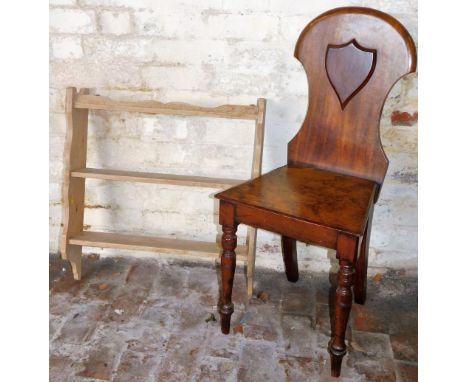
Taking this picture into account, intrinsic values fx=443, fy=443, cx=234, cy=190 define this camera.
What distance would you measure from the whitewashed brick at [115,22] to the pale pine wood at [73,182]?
31cm

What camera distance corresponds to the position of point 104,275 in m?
2.22

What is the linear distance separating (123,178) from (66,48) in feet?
2.23

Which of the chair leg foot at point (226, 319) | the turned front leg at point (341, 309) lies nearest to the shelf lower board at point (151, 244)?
the chair leg foot at point (226, 319)

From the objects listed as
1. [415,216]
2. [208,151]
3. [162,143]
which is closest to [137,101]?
[162,143]

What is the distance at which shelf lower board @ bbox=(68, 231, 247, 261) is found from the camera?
80.0 inches

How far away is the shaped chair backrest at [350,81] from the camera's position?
173 centimetres

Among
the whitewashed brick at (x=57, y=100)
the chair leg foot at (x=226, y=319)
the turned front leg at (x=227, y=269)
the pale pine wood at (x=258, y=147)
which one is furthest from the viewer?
the whitewashed brick at (x=57, y=100)

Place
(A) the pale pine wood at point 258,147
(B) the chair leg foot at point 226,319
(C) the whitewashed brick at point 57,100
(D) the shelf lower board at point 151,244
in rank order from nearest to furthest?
(B) the chair leg foot at point 226,319
(A) the pale pine wood at point 258,147
(D) the shelf lower board at point 151,244
(C) the whitewashed brick at point 57,100

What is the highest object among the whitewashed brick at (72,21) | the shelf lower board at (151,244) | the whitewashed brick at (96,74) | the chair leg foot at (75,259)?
the whitewashed brick at (72,21)

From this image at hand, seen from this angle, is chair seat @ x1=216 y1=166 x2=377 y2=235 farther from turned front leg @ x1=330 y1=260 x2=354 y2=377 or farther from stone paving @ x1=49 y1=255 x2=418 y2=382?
stone paving @ x1=49 y1=255 x2=418 y2=382

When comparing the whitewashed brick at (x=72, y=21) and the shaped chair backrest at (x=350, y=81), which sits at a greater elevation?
the whitewashed brick at (x=72, y=21)

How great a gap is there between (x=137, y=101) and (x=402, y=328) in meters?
1.55

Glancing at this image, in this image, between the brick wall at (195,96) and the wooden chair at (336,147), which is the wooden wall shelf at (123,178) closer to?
the brick wall at (195,96)
